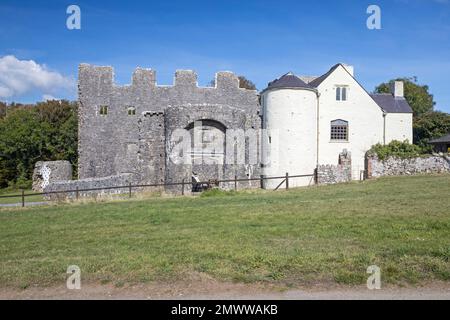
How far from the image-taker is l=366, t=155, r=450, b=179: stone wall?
29.0 m

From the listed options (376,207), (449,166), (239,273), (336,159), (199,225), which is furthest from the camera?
(336,159)

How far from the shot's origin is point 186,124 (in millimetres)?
25266

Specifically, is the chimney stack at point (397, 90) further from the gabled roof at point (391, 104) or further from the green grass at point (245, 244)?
the green grass at point (245, 244)

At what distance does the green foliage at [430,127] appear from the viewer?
4466 cm

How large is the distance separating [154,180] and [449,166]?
19.5 metres

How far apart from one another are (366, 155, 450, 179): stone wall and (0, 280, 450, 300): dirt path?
77.0 ft

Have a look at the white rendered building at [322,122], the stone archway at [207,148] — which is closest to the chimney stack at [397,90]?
the white rendered building at [322,122]

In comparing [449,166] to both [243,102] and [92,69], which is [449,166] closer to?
[243,102]

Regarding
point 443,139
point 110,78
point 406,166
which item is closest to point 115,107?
point 110,78

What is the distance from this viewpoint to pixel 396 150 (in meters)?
30.6

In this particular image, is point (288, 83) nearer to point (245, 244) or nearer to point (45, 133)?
point (245, 244)

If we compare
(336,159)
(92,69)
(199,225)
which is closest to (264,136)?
(336,159)

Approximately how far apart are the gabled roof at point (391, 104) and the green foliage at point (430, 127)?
35.1 feet
